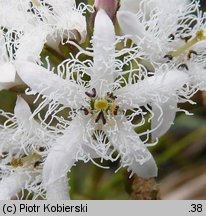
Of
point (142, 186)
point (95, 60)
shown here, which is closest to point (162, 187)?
point (142, 186)

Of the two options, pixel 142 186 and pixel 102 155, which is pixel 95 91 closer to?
pixel 102 155

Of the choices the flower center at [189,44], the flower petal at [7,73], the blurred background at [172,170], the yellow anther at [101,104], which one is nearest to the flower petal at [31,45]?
the flower petal at [7,73]

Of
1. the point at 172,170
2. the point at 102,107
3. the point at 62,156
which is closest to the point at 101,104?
the point at 102,107

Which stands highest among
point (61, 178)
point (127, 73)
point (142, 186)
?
point (127, 73)

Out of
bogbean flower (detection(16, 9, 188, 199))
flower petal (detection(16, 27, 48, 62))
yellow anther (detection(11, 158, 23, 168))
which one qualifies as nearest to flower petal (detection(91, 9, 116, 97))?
bogbean flower (detection(16, 9, 188, 199))

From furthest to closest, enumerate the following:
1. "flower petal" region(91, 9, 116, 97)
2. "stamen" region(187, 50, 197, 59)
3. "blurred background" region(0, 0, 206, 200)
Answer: "blurred background" region(0, 0, 206, 200) → "stamen" region(187, 50, 197, 59) → "flower petal" region(91, 9, 116, 97)

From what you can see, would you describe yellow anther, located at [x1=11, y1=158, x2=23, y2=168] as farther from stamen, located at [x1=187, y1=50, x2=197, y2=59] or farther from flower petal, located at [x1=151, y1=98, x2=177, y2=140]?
stamen, located at [x1=187, y1=50, x2=197, y2=59]

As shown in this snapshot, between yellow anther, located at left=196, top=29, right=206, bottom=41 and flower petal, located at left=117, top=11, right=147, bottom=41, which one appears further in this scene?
yellow anther, located at left=196, top=29, right=206, bottom=41

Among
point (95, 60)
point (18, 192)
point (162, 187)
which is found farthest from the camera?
point (162, 187)
